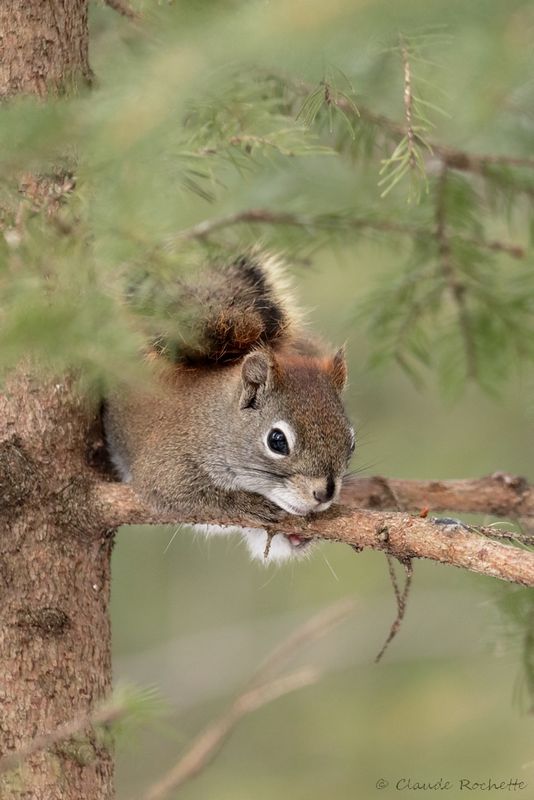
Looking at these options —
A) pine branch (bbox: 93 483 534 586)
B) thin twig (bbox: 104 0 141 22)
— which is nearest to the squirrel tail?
pine branch (bbox: 93 483 534 586)

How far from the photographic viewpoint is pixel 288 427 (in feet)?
8.40

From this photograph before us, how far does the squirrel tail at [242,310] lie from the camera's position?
106 inches

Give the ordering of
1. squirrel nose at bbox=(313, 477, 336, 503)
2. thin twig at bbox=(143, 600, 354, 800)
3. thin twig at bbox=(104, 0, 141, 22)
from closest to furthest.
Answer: thin twig at bbox=(143, 600, 354, 800)
squirrel nose at bbox=(313, 477, 336, 503)
thin twig at bbox=(104, 0, 141, 22)

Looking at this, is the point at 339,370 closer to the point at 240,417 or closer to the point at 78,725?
the point at 240,417

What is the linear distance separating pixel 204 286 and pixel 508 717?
3858 mm

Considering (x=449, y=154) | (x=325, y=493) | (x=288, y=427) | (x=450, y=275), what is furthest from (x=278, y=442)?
(x=449, y=154)

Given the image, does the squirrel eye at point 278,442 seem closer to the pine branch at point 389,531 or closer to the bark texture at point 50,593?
the pine branch at point 389,531

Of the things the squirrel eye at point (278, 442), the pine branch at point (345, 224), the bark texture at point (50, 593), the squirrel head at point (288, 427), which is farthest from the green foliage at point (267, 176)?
the bark texture at point (50, 593)

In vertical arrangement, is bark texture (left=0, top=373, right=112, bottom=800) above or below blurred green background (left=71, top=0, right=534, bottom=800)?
above

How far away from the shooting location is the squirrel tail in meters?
2.70

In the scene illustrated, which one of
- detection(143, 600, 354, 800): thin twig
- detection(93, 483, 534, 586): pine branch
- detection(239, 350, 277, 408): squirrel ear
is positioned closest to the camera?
detection(143, 600, 354, 800): thin twig

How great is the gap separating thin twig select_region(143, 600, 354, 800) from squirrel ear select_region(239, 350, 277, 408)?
71 cm

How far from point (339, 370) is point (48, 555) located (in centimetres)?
90

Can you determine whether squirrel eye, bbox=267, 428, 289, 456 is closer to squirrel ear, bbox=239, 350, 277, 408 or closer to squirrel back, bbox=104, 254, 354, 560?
squirrel back, bbox=104, 254, 354, 560
